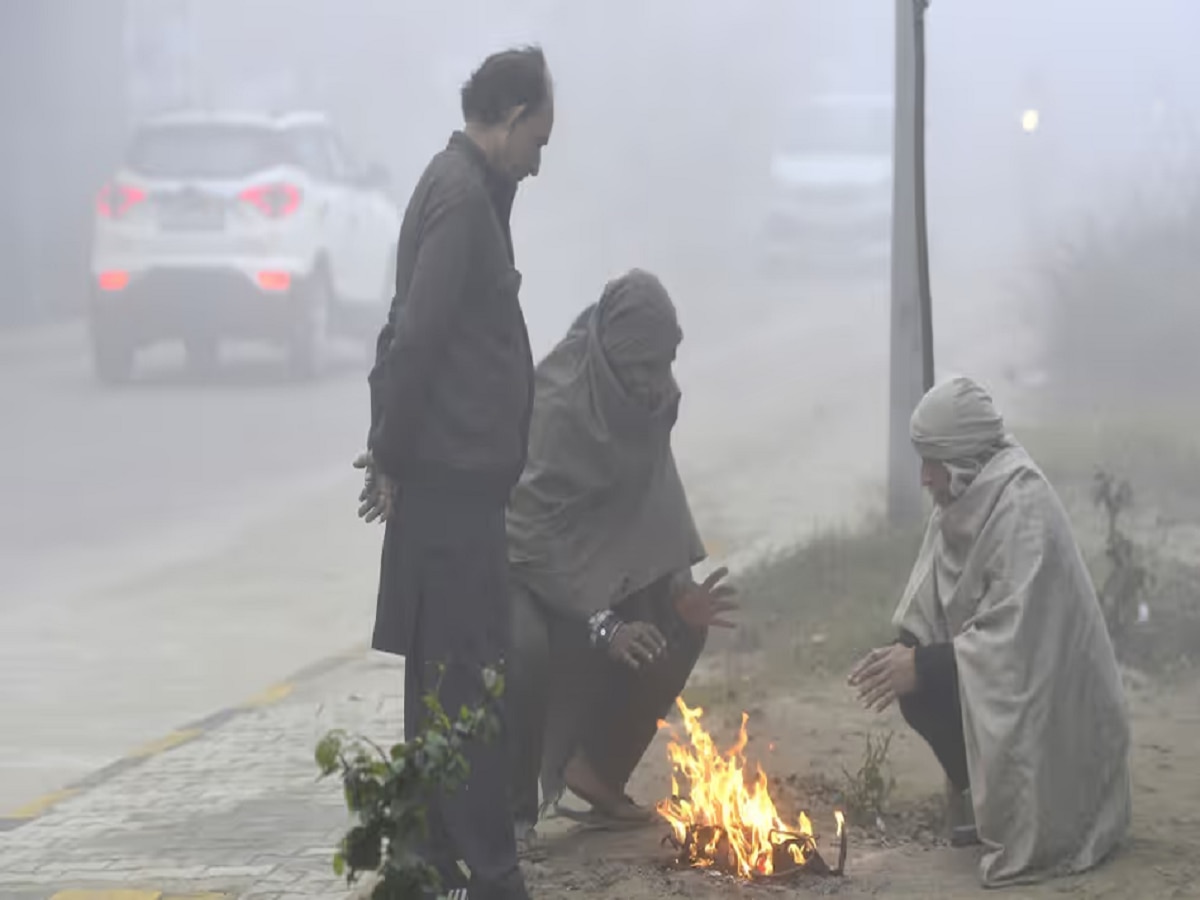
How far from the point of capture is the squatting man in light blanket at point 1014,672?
5.27 m

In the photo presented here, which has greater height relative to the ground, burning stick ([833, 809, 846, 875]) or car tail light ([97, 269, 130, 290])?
car tail light ([97, 269, 130, 290])

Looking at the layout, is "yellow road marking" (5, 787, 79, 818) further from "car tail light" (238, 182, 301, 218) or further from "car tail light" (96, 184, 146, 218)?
"car tail light" (238, 182, 301, 218)

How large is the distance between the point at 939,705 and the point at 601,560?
0.91 m

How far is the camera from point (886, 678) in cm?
536

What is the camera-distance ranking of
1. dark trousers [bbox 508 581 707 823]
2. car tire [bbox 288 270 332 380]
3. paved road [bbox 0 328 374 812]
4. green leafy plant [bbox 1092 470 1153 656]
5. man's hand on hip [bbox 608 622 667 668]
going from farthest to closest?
car tire [bbox 288 270 332 380] → paved road [bbox 0 328 374 812] → green leafy plant [bbox 1092 470 1153 656] → dark trousers [bbox 508 581 707 823] → man's hand on hip [bbox 608 622 667 668]

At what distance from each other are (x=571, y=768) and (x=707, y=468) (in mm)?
9554

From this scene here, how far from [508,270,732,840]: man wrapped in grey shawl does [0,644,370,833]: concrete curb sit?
5.40 ft

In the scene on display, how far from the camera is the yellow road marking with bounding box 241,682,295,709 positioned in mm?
8391

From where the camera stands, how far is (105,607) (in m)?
10.7

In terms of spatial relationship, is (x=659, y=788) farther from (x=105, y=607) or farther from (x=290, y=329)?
(x=290, y=329)

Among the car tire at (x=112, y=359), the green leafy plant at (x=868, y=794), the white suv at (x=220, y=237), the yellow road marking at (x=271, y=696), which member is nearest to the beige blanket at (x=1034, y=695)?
the green leafy plant at (x=868, y=794)

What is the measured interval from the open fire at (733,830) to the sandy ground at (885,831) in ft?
0.16

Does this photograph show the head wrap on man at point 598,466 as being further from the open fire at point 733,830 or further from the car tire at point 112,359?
the car tire at point 112,359

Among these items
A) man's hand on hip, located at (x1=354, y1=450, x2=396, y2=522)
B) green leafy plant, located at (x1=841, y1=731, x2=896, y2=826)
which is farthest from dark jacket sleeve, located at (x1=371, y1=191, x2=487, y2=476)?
green leafy plant, located at (x1=841, y1=731, x2=896, y2=826)
